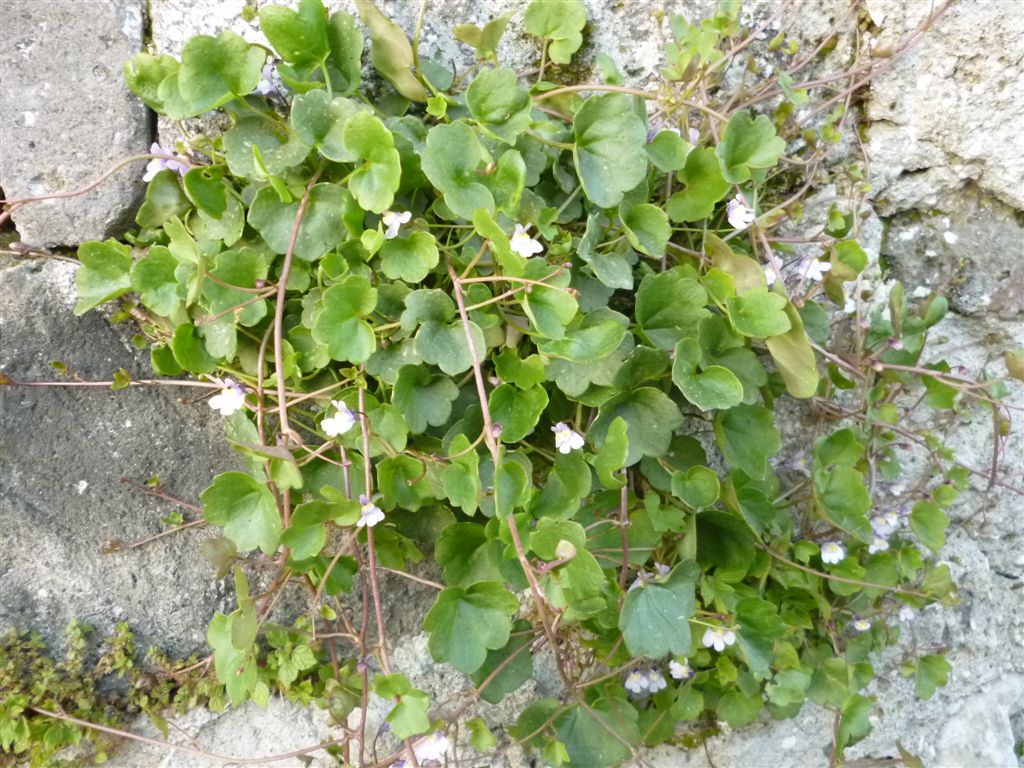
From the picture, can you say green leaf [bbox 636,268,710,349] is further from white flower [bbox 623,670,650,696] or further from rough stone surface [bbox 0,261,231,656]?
rough stone surface [bbox 0,261,231,656]

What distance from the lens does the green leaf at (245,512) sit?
2.90 feet

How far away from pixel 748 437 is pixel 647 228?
32 cm

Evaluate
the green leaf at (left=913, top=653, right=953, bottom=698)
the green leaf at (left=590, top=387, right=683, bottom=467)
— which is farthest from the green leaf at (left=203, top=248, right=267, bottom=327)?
the green leaf at (left=913, top=653, right=953, bottom=698)

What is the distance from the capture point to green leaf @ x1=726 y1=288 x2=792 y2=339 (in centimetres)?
94

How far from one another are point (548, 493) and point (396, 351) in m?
0.27

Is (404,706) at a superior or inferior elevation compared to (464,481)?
inferior

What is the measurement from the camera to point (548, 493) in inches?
38.3

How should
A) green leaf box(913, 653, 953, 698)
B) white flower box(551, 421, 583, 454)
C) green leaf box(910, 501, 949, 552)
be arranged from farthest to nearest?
green leaf box(913, 653, 953, 698) → green leaf box(910, 501, 949, 552) → white flower box(551, 421, 583, 454)

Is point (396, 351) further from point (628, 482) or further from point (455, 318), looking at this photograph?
point (628, 482)

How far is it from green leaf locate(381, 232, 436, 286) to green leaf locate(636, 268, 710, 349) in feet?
0.89

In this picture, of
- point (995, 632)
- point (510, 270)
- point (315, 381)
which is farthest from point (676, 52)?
point (995, 632)

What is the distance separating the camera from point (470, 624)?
96 cm

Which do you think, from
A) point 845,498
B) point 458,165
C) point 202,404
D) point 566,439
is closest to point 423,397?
point 566,439

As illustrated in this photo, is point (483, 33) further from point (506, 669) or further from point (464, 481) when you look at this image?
point (506, 669)
